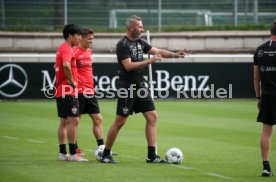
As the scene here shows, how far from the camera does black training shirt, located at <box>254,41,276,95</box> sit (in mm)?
10766

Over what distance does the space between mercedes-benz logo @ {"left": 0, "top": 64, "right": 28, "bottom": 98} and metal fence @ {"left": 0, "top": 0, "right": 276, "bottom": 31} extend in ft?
10.8

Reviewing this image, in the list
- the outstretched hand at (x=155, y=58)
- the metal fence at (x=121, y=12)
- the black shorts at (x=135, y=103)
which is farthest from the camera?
the metal fence at (x=121, y=12)

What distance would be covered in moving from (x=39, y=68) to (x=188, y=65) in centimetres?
479

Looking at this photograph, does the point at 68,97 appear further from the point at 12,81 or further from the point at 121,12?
the point at 121,12

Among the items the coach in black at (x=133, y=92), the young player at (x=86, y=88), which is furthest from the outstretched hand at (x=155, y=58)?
the young player at (x=86, y=88)

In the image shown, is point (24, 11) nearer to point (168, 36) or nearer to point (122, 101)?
point (168, 36)

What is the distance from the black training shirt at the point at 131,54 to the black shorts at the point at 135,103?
0.20 m

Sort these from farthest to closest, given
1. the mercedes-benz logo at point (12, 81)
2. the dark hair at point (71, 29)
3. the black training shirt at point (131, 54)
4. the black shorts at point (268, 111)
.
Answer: the mercedes-benz logo at point (12, 81)
the dark hair at point (71, 29)
the black training shirt at point (131, 54)
the black shorts at point (268, 111)

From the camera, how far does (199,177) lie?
10648mm

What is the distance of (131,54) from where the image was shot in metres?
12.0

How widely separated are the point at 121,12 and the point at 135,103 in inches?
632

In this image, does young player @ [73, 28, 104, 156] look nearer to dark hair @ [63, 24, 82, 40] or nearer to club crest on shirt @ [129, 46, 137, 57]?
dark hair @ [63, 24, 82, 40]

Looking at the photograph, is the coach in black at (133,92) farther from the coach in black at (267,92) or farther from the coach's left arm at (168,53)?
the coach in black at (267,92)

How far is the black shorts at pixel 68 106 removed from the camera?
1241cm
